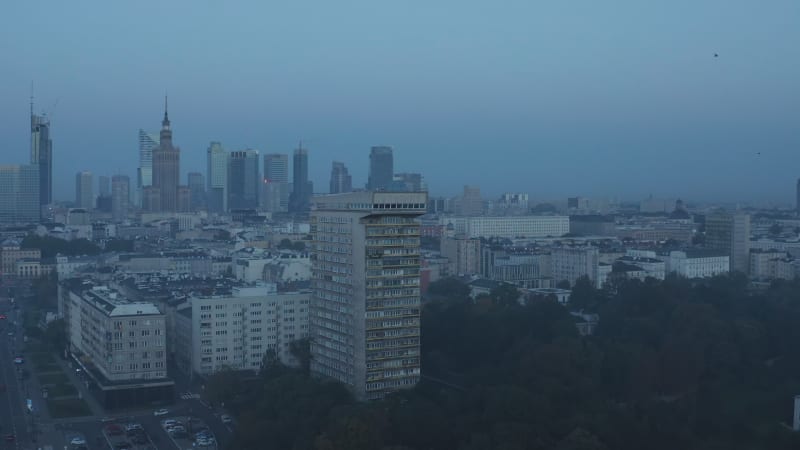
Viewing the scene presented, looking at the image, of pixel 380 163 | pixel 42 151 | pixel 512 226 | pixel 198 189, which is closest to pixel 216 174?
pixel 198 189

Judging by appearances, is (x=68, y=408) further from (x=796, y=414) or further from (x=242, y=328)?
(x=796, y=414)

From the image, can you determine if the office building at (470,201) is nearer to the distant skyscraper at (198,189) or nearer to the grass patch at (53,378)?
the distant skyscraper at (198,189)

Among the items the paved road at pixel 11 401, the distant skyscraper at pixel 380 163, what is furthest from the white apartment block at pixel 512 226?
the paved road at pixel 11 401

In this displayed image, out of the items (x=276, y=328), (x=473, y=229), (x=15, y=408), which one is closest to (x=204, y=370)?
(x=276, y=328)

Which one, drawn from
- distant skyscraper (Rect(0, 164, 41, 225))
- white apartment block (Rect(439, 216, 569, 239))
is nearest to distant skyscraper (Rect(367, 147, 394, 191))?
white apartment block (Rect(439, 216, 569, 239))

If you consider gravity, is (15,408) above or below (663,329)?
below

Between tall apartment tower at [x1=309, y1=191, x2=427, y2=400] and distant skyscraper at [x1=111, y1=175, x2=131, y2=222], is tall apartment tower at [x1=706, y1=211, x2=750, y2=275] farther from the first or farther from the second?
distant skyscraper at [x1=111, y1=175, x2=131, y2=222]

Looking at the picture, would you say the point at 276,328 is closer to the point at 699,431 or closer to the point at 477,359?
the point at 477,359
